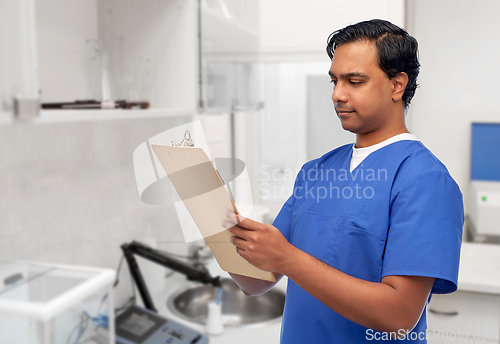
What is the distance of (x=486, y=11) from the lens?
7.45 ft

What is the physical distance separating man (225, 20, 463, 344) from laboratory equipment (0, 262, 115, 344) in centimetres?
30

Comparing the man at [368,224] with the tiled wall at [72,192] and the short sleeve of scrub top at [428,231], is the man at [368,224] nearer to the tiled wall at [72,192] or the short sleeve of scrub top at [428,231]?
the short sleeve of scrub top at [428,231]

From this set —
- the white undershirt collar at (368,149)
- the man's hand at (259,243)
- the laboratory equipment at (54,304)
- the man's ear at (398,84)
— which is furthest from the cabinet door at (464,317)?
the laboratory equipment at (54,304)

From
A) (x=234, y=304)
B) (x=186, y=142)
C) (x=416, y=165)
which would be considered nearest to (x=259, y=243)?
(x=186, y=142)

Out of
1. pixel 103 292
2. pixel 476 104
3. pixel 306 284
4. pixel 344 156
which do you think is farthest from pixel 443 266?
pixel 476 104

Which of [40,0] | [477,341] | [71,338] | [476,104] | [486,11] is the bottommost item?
[477,341]

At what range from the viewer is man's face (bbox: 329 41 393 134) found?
0.89 m

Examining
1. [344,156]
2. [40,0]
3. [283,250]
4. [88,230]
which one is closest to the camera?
[283,250]

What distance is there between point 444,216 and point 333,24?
50.3 inches

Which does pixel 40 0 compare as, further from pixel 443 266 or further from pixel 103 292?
pixel 443 266

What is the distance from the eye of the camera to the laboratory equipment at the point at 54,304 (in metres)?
0.74

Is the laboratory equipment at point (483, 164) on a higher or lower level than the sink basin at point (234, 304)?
higher

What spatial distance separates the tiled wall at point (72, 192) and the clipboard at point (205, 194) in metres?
0.41

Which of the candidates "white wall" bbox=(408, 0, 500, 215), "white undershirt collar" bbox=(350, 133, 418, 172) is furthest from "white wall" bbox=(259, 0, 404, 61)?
"white undershirt collar" bbox=(350, 133, 418, 172)
